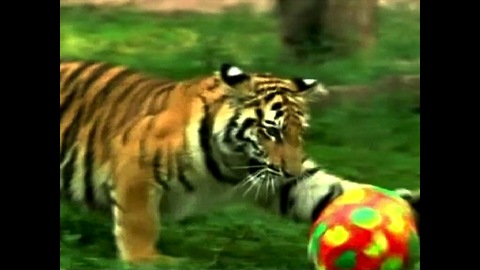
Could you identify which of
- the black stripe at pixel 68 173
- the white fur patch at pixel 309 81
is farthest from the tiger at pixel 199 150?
the black stripe at pixel 68 173

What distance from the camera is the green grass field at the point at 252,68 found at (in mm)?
3814

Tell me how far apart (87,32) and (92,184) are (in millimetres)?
593

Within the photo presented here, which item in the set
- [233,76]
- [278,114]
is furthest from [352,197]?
[233,76]

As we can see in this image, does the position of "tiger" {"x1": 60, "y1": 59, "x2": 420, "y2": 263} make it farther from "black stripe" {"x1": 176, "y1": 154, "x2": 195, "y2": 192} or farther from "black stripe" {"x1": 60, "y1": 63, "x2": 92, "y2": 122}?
"black stripe" {"x1": 60, "y1": 63, "x2": 92, "y2": 122}

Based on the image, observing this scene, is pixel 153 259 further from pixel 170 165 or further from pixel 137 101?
pixel 137 101

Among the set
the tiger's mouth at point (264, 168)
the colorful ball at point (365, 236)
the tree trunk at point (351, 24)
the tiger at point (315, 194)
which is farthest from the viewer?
the tree trunk at point (351, 24)

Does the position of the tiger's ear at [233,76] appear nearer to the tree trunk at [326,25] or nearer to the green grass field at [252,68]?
the green grass field at [252,68]

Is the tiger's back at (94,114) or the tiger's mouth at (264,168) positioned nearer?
the tiger's mouth at (264,168)

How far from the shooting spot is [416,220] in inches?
147

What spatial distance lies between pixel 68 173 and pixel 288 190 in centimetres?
87

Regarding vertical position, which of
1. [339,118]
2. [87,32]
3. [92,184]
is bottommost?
[92,184]

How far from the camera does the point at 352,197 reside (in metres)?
3.54
